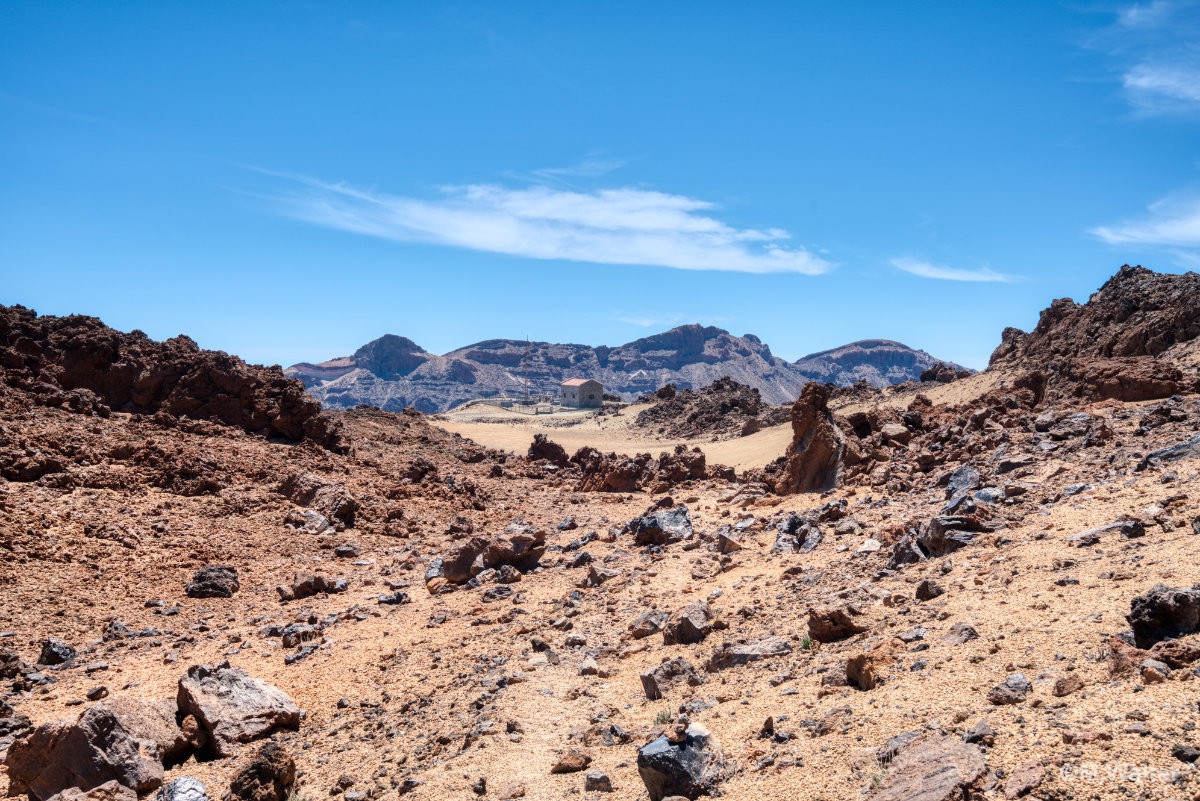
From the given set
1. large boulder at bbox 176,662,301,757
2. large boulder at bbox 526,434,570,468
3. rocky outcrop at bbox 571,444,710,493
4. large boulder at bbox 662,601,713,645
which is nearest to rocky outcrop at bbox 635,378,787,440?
large boulder at bbox 526,434,570,468

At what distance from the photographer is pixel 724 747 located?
5.84 m

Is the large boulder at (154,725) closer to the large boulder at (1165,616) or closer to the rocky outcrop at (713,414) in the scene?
the large boulder at (1165,616)

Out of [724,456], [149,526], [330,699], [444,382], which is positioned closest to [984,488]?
[330,699]

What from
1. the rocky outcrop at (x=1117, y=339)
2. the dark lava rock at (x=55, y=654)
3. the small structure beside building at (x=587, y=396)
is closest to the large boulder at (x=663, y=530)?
the dark lava rock at (x=55, y=654)

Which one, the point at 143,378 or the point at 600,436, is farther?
the point at 600,436

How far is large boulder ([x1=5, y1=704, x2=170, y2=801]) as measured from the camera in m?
6.28

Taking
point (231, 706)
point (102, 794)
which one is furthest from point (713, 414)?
point (102, 794)

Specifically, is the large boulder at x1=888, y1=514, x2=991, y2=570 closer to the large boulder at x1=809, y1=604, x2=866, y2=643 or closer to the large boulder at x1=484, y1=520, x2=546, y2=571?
the large boulder at x1=809, y1=604, x2=866, y2=643

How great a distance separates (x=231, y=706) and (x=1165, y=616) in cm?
772

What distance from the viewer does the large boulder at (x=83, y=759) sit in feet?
20.6

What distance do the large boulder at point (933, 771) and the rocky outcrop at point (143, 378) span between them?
738 inches

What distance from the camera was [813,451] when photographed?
17594mm

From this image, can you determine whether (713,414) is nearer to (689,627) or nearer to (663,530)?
(663,530)

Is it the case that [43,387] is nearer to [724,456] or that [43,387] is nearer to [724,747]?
[724,747]
